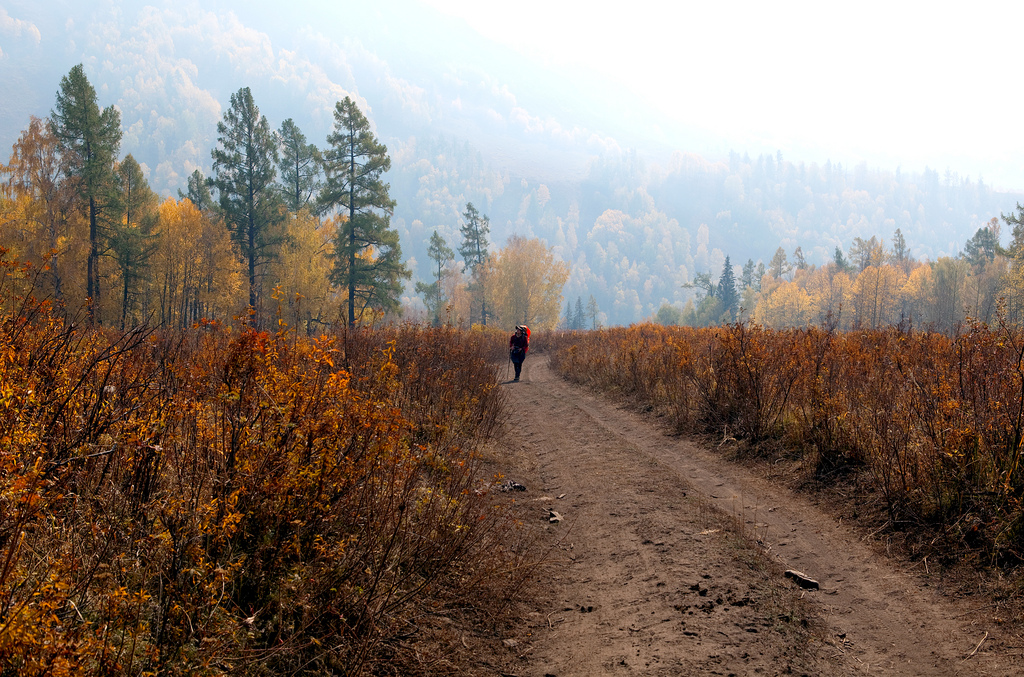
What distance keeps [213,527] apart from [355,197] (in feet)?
126

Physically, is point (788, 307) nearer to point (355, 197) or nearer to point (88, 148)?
point (355, 197)

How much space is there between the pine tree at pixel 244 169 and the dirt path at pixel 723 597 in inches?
1441

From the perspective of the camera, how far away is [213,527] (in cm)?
259

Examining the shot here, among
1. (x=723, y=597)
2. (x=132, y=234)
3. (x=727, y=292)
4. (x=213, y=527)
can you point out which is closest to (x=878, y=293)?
(x=727, y=292)

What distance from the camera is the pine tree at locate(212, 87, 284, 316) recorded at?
36.4 meters

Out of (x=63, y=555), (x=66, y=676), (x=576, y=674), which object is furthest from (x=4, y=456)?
(x=576, y=674)

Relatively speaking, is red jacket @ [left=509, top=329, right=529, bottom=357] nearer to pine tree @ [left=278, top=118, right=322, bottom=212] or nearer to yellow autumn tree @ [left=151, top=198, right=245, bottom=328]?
yellow autumn tree @ [left=151, top=198, right=245, bottom=328]

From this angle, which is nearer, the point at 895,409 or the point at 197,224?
the point at 895,409

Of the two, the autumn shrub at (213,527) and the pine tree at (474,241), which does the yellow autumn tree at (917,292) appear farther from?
the autumn shrub at (213,527)

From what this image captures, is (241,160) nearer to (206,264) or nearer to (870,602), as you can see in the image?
(206,264)

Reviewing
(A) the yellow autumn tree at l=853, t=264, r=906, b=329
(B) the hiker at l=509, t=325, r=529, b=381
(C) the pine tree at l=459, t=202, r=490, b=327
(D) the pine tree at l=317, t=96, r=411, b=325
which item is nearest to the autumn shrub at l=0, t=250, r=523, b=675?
(B) the hiker at l=509, t=325, r=529, b=381

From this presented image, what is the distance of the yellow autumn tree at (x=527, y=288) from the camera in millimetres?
62375

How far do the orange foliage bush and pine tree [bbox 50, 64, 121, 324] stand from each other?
110 ft

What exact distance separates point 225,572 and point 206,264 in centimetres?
3975
